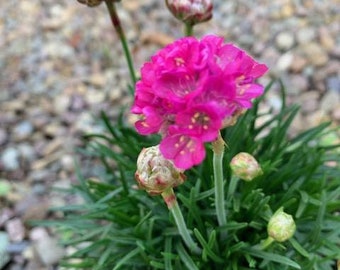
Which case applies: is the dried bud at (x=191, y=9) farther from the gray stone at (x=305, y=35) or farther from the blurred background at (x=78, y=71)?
the gray stone at (x=305, y=35)

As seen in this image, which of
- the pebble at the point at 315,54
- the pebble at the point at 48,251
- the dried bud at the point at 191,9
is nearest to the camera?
the dried bud at the point at 191,9

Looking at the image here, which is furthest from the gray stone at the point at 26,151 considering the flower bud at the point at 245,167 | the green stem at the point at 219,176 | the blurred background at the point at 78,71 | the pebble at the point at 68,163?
the flower bud at the point at 245,167

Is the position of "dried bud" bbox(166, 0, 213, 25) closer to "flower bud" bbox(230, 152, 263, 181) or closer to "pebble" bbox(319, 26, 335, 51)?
"flower bud" bbox(230, 152, 263, 181)

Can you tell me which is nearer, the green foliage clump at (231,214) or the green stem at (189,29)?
the green foliage clump at (231,214)

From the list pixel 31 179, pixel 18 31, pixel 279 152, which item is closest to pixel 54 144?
pixel 31 179

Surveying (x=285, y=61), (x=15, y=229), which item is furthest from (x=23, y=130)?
(x=285, y=61)

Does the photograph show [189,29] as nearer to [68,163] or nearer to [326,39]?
[68,163]
